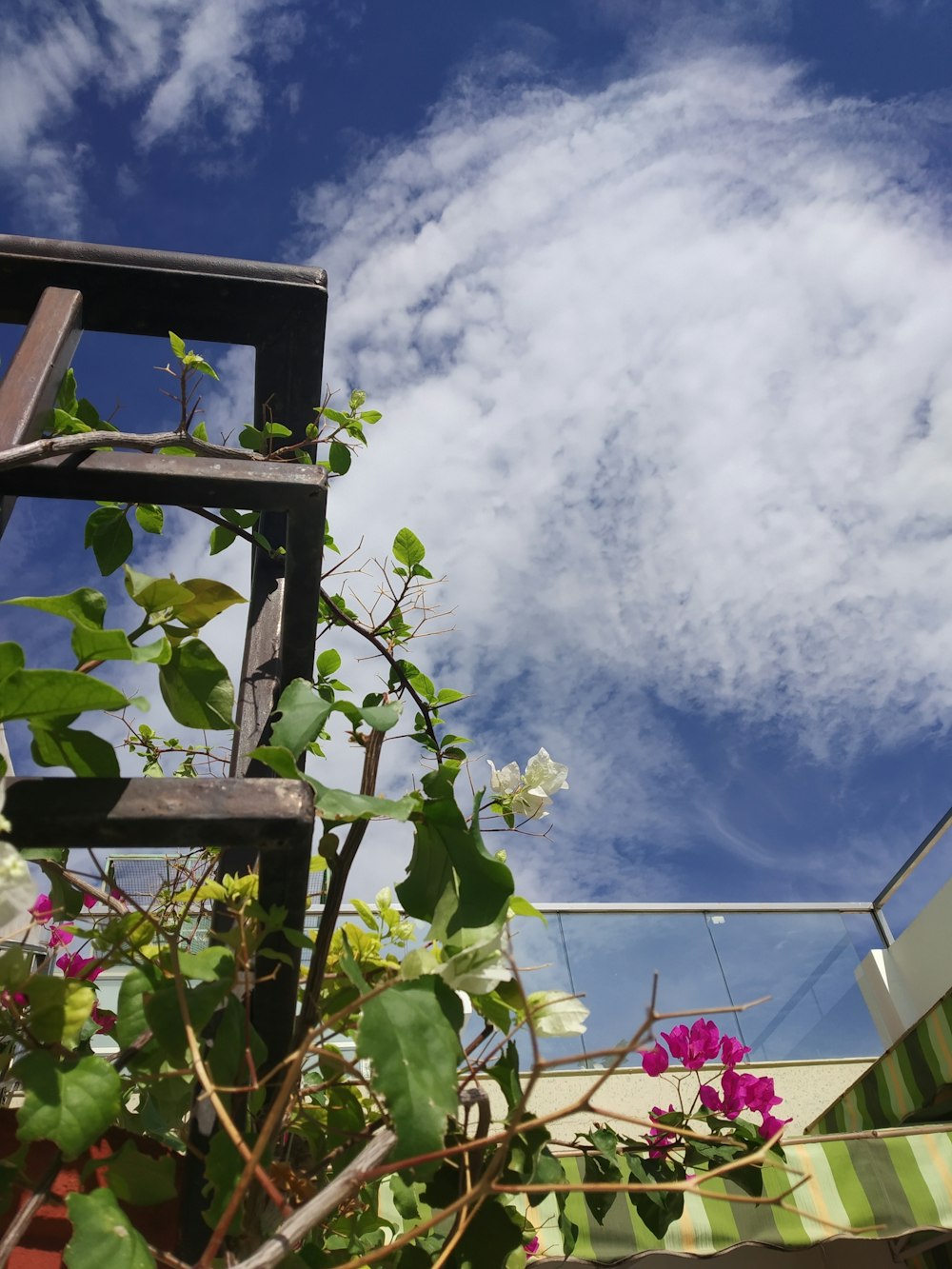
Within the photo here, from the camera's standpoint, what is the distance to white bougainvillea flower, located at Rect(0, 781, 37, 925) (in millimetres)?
382

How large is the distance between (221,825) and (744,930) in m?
5.90

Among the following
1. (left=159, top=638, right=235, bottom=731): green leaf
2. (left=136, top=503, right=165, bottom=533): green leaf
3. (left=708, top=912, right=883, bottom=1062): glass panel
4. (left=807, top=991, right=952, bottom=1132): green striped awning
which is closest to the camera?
(left=159, top=638, right=235, bottom=731): green leaf

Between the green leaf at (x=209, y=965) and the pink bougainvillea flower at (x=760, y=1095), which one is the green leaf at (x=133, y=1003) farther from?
the pink bougainvillea flower at (x=760, y=1095)

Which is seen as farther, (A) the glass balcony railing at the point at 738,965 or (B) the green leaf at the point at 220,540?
(A) the glass balcony railing at the point at 738,965

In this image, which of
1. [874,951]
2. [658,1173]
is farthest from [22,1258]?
[874,951]

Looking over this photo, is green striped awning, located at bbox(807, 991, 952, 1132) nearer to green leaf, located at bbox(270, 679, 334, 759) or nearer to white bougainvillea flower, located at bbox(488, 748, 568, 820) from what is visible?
white bougainvillea flower, located at bbox(488, 748, 568, 820)

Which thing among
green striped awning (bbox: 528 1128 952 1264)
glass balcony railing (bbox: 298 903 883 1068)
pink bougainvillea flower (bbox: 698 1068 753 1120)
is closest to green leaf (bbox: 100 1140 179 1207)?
pink bougainvillea flower (bbox: 698 1068 753 1120)

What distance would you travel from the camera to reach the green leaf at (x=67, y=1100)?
1.52 ft

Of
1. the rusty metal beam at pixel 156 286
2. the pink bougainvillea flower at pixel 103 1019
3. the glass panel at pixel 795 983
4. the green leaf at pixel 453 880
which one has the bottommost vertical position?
the green leaf at pixel 453 880

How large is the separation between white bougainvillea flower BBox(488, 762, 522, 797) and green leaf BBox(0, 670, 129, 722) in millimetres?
662

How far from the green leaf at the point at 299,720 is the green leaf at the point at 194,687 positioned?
52mm

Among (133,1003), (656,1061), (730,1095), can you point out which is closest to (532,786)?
(133,1003)

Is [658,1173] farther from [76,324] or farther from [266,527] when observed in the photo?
[76,324]

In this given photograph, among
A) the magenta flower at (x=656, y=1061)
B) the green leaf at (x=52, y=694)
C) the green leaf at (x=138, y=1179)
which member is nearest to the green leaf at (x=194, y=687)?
the green leaf at (x=52, y=694)
